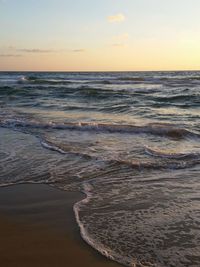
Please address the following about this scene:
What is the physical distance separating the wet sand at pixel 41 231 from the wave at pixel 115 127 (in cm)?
488

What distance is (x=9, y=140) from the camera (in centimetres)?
884

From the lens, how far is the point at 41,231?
12.8 ft

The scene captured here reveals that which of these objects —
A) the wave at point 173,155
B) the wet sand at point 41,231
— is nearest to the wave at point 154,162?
the wave at point 173,155

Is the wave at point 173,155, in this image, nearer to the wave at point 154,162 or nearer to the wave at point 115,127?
the wave at point 154,162

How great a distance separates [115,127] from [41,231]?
659 centimetres

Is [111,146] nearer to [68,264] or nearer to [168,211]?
[168,211]

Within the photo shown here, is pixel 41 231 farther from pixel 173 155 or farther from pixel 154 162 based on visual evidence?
pixel 173 155

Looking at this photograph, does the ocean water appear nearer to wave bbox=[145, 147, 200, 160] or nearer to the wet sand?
wave bbox=[145, 147, 200, 160]

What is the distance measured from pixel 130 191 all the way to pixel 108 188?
1.04 feet

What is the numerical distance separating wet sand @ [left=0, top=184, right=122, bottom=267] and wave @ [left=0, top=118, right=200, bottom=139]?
Result: 16.0 ft

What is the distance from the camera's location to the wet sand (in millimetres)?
3330

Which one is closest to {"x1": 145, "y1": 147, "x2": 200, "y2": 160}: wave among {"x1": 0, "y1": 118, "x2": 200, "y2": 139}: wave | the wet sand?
{"x1": 0, "y1": 118, "x2": 200, "y2": 139}: wave

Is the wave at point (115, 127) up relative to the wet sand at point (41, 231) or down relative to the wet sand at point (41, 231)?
up

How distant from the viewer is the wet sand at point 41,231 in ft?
10.9
